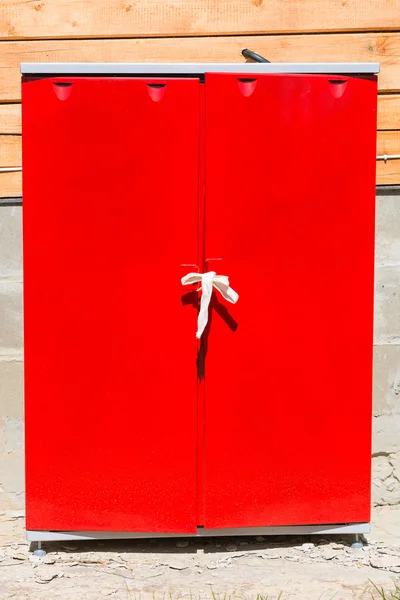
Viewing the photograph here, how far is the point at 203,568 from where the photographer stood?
3.62 meters

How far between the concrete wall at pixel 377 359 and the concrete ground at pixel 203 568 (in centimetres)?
36

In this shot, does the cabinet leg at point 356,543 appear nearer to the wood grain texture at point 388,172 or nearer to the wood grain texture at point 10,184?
the wood grain texture at point 388,172

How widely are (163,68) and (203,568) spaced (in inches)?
74.5

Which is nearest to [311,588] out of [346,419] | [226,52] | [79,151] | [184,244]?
[346,419]

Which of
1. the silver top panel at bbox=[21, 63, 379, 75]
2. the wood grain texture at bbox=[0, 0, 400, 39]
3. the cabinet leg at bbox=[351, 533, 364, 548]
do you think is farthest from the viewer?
the wood grain texture at bbox=[0, 0, 400, 39]

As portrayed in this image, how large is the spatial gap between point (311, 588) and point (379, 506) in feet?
3.46

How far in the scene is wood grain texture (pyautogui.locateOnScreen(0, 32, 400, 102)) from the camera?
4191 mm

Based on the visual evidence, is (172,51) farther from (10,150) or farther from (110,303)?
(110,303)

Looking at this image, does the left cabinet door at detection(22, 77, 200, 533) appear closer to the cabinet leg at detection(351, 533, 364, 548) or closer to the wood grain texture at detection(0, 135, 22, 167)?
the cabinet leg at detection(351, 533, 364, 548)

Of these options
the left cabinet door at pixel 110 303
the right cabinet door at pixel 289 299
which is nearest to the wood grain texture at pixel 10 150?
the left cabinet door at pixel 110 303

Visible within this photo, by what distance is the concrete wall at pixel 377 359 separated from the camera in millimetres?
4262

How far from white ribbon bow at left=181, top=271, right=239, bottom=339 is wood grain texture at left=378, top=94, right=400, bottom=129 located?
130 centimetres

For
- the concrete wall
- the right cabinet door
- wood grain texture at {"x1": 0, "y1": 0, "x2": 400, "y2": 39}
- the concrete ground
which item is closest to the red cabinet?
the right cabinet door

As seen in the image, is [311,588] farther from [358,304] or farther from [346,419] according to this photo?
[358,304]
